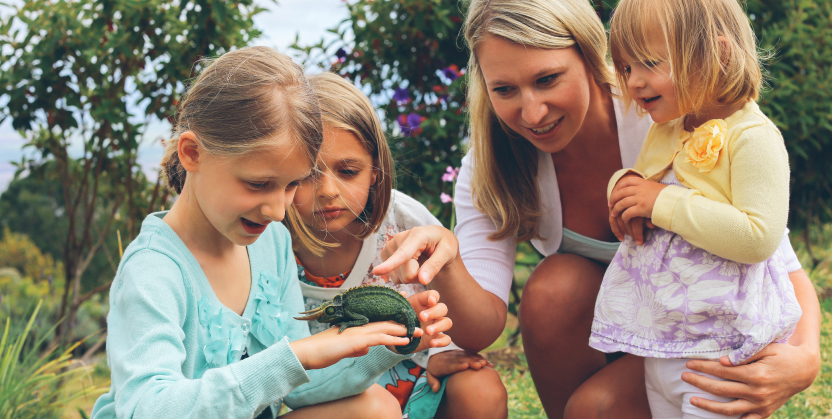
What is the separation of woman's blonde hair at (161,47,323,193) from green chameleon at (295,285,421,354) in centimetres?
45

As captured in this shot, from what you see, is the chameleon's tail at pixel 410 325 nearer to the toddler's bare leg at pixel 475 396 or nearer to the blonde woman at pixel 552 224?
the blonde woman at pixel 552 224

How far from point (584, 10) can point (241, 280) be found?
5.41 feet

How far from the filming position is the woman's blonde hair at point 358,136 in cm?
246

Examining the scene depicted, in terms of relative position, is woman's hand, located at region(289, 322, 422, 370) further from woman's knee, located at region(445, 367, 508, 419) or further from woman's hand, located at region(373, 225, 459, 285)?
woman's knee, located at region(445, 367, 508, 419)

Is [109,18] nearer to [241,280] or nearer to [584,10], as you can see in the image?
[241,280]

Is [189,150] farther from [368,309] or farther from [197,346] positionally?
[368,309]

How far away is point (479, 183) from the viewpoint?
8.99 ft

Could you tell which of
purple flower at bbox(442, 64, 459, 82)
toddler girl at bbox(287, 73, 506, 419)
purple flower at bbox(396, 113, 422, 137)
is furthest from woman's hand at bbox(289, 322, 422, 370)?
purple flower at bbox(442, 64, 459, 82)

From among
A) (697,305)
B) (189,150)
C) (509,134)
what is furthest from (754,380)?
(189,150)

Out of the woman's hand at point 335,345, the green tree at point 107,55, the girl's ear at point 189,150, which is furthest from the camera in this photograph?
the green tree at point 107,55

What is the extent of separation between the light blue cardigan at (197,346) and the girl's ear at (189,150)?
22 centimetres

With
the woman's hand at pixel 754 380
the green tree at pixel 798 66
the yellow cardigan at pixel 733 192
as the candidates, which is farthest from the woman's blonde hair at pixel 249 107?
the green tree at pixel 798 66

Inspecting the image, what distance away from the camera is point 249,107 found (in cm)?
188

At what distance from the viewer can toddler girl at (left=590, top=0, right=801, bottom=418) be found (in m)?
1.92
